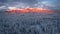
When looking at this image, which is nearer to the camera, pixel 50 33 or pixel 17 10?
pixel 50 33

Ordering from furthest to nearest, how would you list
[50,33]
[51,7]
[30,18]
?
1. [51,7]
2. [30,18]
3. [50,33]

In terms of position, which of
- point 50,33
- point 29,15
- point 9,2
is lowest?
point 50,33

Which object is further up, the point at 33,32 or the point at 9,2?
the point at 9,2

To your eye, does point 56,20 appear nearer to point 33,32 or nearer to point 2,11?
point 33,32

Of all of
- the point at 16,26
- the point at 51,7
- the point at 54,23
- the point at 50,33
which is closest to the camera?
the point at 50,33

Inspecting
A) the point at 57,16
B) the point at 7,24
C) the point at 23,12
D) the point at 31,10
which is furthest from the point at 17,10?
the point at 57,16

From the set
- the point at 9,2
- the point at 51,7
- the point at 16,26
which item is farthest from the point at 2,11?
the point at 51,7
